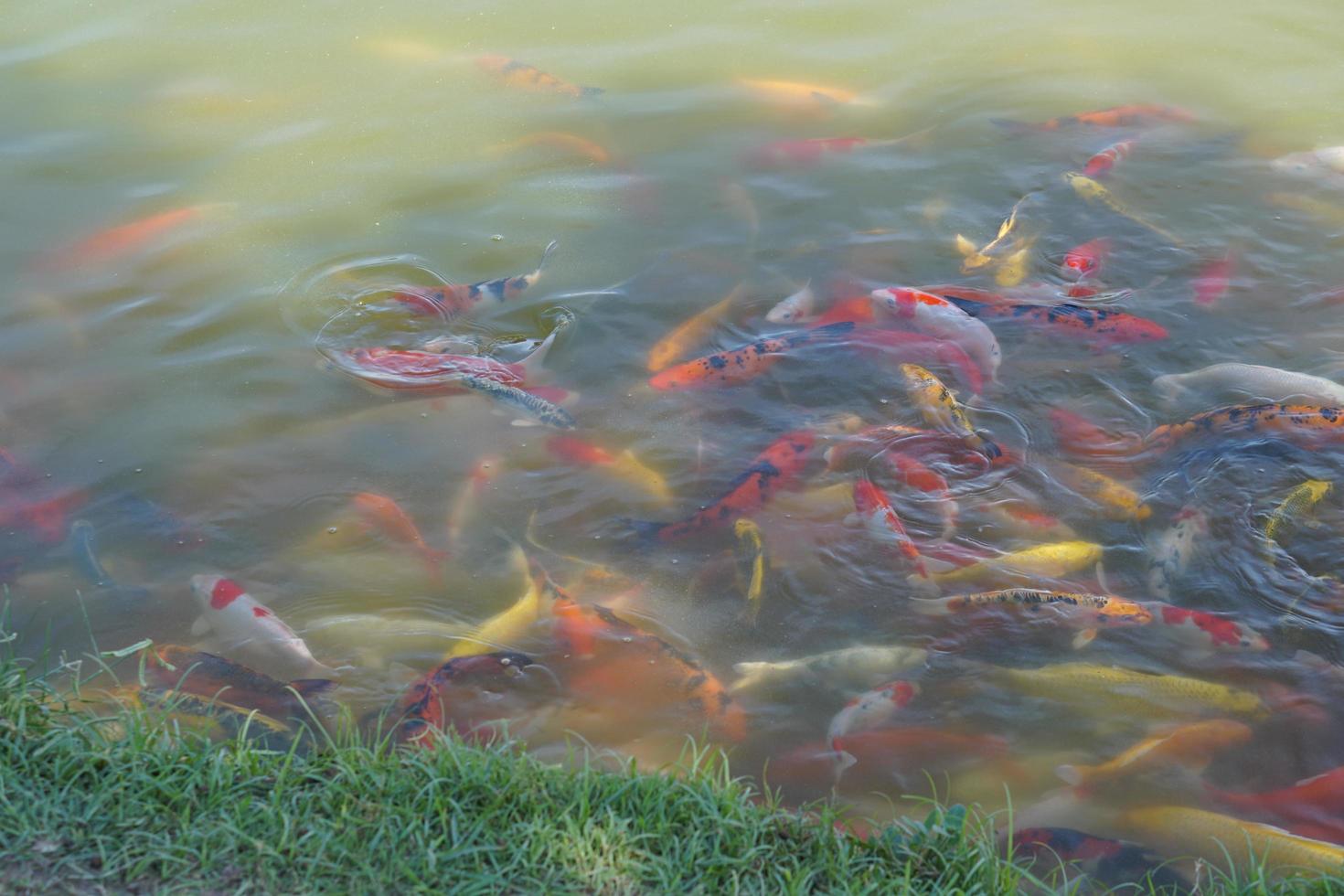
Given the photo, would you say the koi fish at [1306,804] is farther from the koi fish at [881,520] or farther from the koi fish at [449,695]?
the koi fish at [449,695]

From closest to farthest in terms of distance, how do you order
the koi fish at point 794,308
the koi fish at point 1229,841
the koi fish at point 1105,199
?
the koi fish at point 1229,841 < the koi fish at point 794,308 < the koi fish at point 1105,199

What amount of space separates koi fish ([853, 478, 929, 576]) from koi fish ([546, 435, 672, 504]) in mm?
768

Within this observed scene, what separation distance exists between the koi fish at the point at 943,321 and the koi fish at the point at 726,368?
1.52 feet

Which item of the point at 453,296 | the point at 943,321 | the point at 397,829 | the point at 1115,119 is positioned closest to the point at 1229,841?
the point at 397,829

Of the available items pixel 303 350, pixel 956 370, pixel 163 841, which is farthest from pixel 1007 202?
pixel 163 841

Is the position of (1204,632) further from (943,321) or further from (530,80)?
(530,80)

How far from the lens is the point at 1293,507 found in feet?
13.9

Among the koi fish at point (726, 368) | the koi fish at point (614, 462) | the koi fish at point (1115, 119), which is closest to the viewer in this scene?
the koi fish at point (614, 462)

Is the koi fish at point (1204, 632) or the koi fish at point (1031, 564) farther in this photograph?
the koi fish at point (1031, 564)

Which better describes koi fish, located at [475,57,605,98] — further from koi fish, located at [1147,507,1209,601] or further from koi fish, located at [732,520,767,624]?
koi fish, located at [1147,507,1209,601]

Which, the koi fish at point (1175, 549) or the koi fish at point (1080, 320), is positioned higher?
the koi fish at point (1080, 320)

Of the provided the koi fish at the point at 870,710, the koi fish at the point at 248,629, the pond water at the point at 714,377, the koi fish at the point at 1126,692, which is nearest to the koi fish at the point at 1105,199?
the pond water at the point at 714,377

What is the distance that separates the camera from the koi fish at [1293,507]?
4164mm

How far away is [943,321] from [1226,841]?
2.68 m
